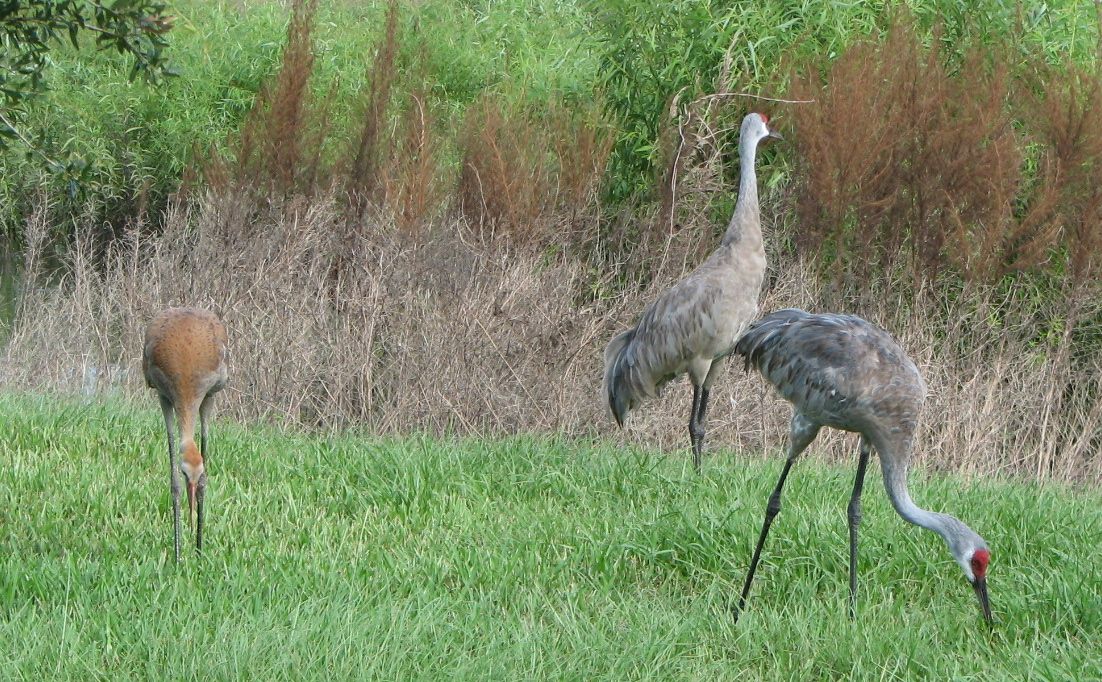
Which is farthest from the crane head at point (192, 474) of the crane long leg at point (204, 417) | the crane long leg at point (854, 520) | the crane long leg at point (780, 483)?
the crane long leg at point (854, 520)

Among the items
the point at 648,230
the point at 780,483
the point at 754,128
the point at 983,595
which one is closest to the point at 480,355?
the point at 648,230

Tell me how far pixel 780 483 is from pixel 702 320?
7.18 ft

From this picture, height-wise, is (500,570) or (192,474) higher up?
(192,474)

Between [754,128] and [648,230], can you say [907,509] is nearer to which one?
[754,128]

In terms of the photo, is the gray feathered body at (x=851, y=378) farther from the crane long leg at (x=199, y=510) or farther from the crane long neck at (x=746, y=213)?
the crane long leg at (x=199, y=510)

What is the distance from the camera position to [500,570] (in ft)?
14.1

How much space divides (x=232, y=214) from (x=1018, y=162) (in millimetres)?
4764

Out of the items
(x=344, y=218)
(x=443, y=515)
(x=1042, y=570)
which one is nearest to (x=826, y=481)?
(x=1042, y=570)

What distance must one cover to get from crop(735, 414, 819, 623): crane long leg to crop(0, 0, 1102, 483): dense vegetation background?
248 cm

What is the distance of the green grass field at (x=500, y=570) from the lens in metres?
3.53

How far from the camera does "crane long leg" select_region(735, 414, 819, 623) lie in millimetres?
4117

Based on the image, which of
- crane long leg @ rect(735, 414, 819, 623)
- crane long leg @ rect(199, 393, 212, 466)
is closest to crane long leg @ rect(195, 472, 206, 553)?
crane long leg @ rect(199, 393, 212, 466)

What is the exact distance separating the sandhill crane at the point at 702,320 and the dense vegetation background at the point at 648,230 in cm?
59

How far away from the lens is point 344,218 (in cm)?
866
